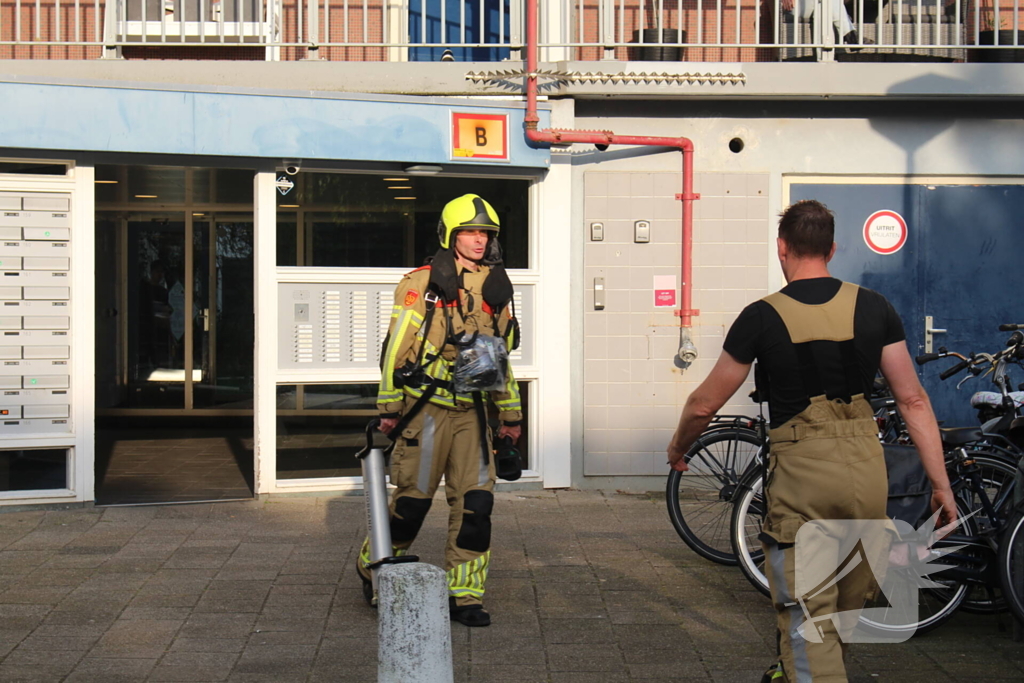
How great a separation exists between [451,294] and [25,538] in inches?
138

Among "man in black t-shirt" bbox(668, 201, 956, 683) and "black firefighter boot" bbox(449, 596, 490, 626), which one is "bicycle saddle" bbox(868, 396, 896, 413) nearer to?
"man in black t-shirt" bbox(668, 201, 956, 683)

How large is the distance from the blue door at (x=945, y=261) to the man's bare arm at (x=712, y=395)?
520 centimetres

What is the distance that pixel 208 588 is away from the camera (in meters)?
5.85

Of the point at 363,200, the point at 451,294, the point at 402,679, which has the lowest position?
the point at 402,679

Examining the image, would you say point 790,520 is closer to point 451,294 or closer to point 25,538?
point 451,294

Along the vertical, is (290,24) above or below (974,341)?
above

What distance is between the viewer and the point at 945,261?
8.77 m

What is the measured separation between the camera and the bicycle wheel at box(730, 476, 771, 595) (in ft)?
18.6

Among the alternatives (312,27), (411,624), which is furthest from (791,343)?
(312,27)

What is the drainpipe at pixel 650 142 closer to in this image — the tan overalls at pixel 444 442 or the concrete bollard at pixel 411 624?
the tan overalls at pixel 444 442

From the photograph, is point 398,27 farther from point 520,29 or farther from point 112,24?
point 112,24

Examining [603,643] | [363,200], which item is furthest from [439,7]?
[603,643]

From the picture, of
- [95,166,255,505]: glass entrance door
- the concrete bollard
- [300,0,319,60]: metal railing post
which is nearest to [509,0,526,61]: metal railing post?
[300,0,319,60]: metal railing post

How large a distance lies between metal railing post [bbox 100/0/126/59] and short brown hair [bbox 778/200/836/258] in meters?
6.25
